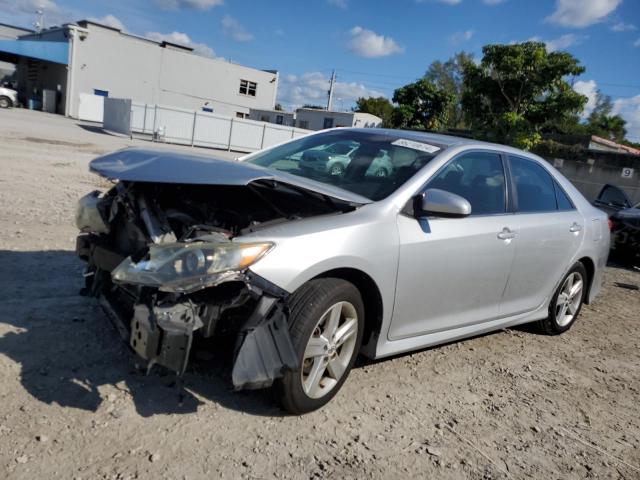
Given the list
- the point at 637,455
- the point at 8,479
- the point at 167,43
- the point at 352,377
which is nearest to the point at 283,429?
the point at 352,377

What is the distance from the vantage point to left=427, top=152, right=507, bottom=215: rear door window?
3820mm

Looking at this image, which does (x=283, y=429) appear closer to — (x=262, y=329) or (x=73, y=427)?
(x=262, y=329)

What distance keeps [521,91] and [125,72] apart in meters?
32.6

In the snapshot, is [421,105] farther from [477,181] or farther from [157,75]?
→ [477,181]

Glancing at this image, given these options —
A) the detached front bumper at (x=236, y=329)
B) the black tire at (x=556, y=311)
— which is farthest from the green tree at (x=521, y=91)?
the detached front bumper at (x=236, y=329)

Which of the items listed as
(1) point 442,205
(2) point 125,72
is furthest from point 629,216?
(2) point 125,72

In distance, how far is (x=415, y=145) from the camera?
158 inches

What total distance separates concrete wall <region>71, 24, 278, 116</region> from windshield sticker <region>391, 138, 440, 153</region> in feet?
144

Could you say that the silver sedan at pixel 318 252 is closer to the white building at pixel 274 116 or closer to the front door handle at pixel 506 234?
the front door handle at pixel 506 234

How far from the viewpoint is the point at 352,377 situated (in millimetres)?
3660

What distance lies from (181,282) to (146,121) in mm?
26339

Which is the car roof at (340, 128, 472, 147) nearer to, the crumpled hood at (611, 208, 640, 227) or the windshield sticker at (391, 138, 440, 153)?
the windshield sticker at (391, 138, 440, 153)

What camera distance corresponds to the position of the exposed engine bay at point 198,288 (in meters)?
2.61

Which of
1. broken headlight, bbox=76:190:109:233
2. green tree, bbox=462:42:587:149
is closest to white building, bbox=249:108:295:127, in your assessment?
green tree, bbox=462:42:587:149
